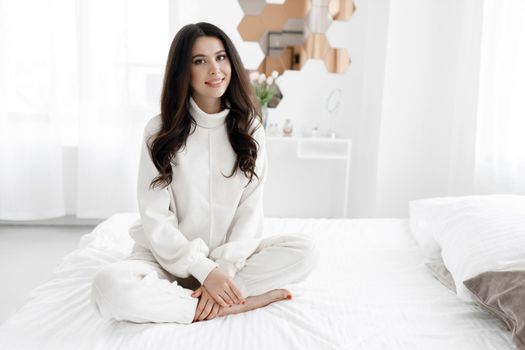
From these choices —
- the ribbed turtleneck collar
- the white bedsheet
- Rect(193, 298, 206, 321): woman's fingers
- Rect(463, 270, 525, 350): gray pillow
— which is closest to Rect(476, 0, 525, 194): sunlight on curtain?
the white bedsheet

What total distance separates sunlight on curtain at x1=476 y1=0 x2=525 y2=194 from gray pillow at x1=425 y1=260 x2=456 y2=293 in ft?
3.53

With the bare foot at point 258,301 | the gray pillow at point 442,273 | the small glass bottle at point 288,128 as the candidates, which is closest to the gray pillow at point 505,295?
the gray pillow at point 442,273

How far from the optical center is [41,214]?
10.0 ft

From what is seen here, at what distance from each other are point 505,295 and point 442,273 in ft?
1.17

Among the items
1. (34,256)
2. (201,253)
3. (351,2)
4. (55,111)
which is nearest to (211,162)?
(201,253)

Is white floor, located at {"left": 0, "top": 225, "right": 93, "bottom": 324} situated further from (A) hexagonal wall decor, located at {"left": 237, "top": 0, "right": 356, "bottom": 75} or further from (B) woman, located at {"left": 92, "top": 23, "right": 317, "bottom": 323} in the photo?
(A) hexagonal wall decor, located at {"left": 237, "top": 0, "right": 356, "bottom": 75}

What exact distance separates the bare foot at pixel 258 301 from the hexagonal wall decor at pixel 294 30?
2.07 m

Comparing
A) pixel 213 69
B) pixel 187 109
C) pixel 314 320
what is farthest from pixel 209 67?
pixel 314 320

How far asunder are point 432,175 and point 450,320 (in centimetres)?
183

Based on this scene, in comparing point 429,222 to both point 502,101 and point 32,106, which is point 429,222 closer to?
point 502,101

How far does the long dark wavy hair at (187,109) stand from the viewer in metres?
1.47

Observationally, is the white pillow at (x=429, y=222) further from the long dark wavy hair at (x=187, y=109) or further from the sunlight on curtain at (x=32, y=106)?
the sunlight on curtain at (x=32, y=106)

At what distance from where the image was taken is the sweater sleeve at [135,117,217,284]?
1.38 meters

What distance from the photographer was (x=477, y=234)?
1464mm
